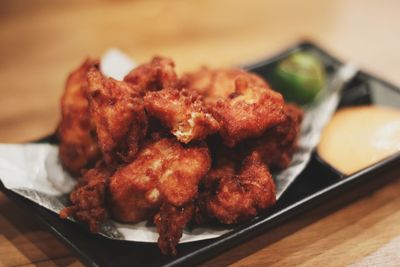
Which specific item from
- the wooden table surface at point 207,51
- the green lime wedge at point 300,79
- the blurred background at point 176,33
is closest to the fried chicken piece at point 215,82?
the green lime wedge at point 300,79

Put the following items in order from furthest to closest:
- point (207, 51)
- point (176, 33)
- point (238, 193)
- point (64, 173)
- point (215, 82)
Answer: point (176, 33) < point (207, 51) < point (215, 82) < point (64, 173) < point (238, 193)

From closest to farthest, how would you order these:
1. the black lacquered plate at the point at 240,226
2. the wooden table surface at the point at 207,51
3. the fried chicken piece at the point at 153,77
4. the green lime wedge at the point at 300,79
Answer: the black lacquered plate at the point at 240,226 < the wooden table surface at the point at 207,51 < the fried chicken piece at the point at 153,77 < the green lime wedge at the point at 300,79

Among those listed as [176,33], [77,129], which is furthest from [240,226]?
[176,33]

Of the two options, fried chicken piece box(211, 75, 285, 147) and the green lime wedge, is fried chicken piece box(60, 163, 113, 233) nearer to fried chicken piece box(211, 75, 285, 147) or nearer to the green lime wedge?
fried chicken piece box(211, 75, 285, 147)

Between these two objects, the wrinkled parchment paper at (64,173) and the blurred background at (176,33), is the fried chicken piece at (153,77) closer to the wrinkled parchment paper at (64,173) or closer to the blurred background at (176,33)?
the wrinkled parchment paper at (64,173)

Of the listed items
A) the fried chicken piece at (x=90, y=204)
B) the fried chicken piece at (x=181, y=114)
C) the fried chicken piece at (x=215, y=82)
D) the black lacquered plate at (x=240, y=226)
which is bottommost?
the black lacquered plate at (x=240, y=226)

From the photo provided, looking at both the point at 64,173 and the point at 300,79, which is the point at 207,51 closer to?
the point at 300,79

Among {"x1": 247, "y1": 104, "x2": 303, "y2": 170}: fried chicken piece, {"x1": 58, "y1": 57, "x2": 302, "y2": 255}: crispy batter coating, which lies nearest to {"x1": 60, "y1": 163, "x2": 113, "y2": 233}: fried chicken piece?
{"x1": 58, "y1": 57, "x2": 302, "y2": 255}: crispy batter coating

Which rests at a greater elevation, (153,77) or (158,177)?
(153,77)
